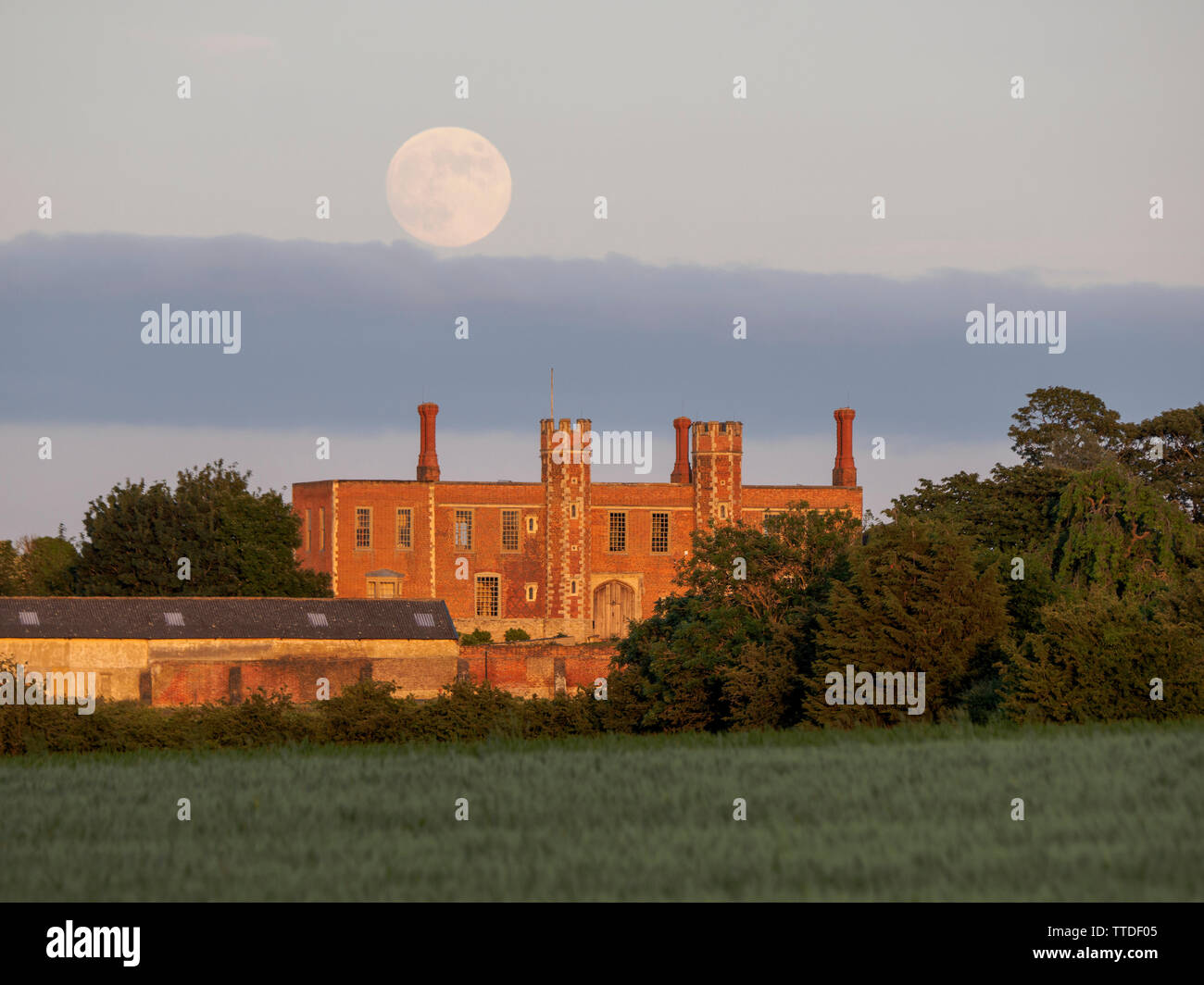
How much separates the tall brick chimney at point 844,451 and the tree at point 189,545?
29591 mm

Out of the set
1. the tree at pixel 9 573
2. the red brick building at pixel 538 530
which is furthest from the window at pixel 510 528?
the tree at pixel 9 573

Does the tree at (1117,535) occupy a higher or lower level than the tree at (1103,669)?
higher

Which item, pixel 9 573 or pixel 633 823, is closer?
pixel 633 823

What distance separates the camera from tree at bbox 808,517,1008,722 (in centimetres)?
3516

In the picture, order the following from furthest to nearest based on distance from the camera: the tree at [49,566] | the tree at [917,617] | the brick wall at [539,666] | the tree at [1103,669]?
the tree at [49,566] → the brick wall at [539,666] → the tree at [917,617] → the tree at [1103,669]

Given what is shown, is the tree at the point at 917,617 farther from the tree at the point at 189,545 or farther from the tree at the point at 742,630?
the tree at the point at 189,545

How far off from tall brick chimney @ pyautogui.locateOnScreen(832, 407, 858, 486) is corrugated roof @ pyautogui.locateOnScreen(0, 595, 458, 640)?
28.8 meters

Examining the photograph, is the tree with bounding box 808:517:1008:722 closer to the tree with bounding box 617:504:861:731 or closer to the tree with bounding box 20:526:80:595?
the tree with bounding box 617:504:861:731

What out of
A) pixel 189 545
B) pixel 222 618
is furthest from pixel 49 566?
pixel 222 618

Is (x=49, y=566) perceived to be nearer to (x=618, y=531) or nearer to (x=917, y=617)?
(x=618, y=531)

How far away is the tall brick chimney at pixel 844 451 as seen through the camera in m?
81.2

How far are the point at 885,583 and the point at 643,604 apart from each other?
1643 inches

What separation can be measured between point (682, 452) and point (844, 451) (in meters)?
9.23

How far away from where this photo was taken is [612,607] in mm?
77438
